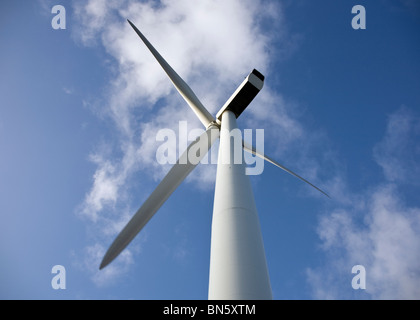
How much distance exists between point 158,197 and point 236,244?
11.1 ft

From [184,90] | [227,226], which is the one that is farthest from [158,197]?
[184,90]

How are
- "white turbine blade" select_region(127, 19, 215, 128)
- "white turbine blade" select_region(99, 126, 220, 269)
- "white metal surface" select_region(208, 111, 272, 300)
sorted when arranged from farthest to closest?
1. "white turbine blade" select_region(127, 19, 215, 128)
2. "white turbine blade" select_region(99, 126, 220, 269)
3. "white metal surface" select_region(208, 111, 272, 300)

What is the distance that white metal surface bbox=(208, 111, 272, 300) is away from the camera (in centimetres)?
620

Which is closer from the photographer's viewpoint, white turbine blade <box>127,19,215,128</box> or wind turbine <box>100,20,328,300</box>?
wind turbine <box>100,20,328,300</box>

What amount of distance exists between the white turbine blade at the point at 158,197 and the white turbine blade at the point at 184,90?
2069 millimetres

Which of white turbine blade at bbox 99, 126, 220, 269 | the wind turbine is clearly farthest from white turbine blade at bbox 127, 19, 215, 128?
white turbine blade at bbox 99, 126, 220, 269

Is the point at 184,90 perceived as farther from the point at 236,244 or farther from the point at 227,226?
the point at 236,244

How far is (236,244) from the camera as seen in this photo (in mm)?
6906

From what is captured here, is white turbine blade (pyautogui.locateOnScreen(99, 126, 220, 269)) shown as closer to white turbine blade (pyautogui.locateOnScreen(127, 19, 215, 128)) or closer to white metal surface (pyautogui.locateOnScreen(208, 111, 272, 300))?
white metal surface (pyautogui.locateOnScreen(208, 111, 272, 300))

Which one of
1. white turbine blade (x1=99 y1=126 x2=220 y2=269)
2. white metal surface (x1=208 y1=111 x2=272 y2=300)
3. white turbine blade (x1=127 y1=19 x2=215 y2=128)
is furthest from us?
white turbine blade (x1=127 y1=19 x2=215 y2=128)

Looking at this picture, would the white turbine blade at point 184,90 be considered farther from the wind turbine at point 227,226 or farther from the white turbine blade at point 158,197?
the white turbine blade at point 158,197

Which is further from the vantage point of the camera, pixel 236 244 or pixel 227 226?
pixel 227 226

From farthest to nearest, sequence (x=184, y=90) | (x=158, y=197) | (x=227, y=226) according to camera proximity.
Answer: (x=184, y=90) → (x=158, y=197) → (x=227, y=226)
